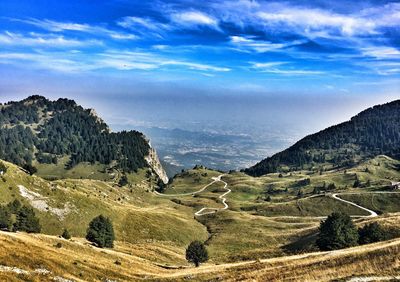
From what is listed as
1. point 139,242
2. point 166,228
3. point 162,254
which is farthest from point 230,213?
point 162,254

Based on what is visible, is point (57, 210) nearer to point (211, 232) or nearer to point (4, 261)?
point (211, 232)

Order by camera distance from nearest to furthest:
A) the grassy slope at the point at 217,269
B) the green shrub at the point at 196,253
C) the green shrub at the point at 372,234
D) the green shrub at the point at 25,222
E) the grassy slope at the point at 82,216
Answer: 1. the grassy slope at the point at 217,269
2. the green shrub at the point at 25,222
3. the green shrub at the point at 196,253
4. the green shrub at the point at 372,234
5. the grassy slope at the point at 82,216

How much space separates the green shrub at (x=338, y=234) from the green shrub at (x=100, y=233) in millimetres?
49888

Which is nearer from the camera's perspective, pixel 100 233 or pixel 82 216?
pixel 100 233

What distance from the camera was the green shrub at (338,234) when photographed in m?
86.2

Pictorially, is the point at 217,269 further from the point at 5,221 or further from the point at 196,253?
the point at 5,221

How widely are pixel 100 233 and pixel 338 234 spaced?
180ft

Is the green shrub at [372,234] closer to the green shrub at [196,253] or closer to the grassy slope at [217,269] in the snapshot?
the grassy slope at [217,269]

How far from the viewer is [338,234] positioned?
285 ft

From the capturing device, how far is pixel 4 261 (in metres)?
39.8

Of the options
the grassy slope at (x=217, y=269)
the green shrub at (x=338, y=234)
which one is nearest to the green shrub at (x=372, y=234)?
the green shrub at (x=338, y=234)

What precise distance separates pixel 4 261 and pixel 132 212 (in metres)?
106

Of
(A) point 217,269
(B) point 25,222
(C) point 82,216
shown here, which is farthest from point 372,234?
(C) point 82,216

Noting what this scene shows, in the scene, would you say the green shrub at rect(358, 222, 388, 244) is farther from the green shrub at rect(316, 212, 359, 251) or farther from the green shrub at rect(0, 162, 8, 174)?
the green shrub at rect(0, 162, 8, 174)
